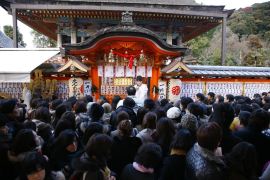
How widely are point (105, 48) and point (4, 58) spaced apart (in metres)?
4.14

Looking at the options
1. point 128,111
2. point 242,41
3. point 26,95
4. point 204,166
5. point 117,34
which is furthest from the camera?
point 242,41

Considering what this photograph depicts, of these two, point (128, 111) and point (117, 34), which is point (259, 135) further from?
point (117, 34)

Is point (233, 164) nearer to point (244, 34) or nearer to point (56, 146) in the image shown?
point (56, 146)

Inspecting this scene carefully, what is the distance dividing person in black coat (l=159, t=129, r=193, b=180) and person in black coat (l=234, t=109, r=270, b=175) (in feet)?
3.94

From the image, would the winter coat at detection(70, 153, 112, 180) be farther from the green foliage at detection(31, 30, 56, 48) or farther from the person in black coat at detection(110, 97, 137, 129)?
the green foliage at detection(31, 30, 56, 48)

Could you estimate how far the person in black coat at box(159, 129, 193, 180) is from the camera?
3.19m

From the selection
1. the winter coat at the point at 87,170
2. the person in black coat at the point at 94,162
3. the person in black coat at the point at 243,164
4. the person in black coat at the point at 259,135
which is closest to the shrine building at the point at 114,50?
the person in black coat at the point at 259,135

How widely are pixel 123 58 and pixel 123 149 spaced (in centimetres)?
959

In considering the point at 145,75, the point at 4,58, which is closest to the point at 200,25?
the point at 145,75

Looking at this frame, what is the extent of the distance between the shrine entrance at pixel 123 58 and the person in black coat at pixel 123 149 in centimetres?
873

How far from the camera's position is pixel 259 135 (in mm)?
4117

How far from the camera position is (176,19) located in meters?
16.7

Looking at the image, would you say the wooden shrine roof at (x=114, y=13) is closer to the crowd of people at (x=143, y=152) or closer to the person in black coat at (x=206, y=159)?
the crowd of people at (x=143, y=152)

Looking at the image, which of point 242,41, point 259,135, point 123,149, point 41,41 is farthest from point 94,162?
point 41,41
